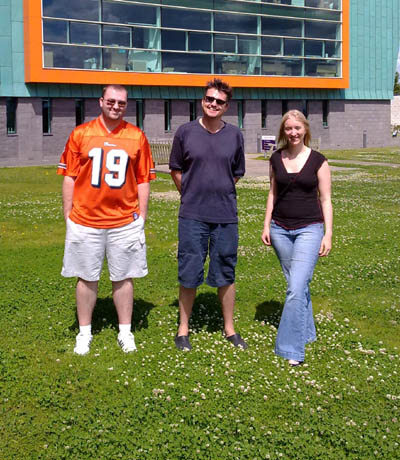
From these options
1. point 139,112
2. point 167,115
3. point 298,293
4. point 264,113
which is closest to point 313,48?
point 264,113

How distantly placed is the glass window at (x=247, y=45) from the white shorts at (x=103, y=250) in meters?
37.9

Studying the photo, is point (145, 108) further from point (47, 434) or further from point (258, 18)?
point (47, 434)

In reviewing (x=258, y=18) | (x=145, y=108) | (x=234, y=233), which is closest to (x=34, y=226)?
(x=234, y=233)

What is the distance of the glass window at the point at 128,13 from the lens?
37750 mm

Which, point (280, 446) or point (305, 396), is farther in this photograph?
point (305, 396)

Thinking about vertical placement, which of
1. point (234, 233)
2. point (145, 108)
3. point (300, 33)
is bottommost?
point (234, 233)

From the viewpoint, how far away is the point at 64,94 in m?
37.3

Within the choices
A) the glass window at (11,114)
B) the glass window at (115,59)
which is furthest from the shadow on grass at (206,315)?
the glass window at (115,59)

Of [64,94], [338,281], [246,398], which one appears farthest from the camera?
[64,94]

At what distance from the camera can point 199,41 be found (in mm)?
40844

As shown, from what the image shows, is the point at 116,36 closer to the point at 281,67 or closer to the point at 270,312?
the point at 281,67

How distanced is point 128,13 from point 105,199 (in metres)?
34.6

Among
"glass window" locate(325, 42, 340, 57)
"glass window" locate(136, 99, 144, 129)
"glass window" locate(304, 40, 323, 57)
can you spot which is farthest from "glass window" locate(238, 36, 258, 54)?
"glass window" locate(136, 99, 144, 129)

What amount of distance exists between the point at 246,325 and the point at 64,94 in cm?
3210
